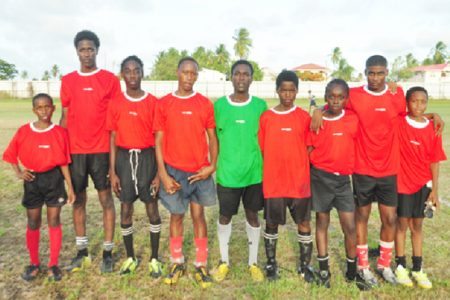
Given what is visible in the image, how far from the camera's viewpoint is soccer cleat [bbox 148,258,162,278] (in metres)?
3.82

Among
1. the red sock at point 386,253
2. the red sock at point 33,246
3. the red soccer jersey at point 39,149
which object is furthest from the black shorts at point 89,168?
the red sock at point 386,253

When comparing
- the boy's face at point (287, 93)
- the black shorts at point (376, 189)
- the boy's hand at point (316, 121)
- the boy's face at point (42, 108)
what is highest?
the boy's face at point (287, 93)

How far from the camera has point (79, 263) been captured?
401cm

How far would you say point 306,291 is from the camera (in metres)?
3.52

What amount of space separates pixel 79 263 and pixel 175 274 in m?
1.08

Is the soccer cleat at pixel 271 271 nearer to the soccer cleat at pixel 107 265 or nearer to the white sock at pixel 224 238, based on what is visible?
the white sock at pixel 224 238

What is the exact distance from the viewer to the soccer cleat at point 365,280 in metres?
3.58

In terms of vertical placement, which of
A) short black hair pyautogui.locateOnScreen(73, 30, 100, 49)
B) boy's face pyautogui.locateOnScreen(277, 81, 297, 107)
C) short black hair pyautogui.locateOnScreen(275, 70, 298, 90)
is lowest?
boy's face pyautogui.locateOnScreen(277, 81, 297, 107)

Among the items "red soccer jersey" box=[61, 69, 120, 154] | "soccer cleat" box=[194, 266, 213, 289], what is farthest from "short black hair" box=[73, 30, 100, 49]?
"soccer cleat" box=[194, 266, 213, 289]

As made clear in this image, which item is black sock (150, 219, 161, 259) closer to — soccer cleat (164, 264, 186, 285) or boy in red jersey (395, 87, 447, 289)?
soccer cleat (164, 264, 186, 285)

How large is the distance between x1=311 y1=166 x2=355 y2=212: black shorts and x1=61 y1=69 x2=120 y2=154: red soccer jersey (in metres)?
2.13

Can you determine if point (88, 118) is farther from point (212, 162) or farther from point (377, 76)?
point (377, 76)

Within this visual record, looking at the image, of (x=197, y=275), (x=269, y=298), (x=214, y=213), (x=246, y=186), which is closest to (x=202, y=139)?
(x=246, y=186)

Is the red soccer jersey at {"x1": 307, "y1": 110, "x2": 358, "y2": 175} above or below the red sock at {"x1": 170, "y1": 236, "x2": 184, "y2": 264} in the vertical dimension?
above
